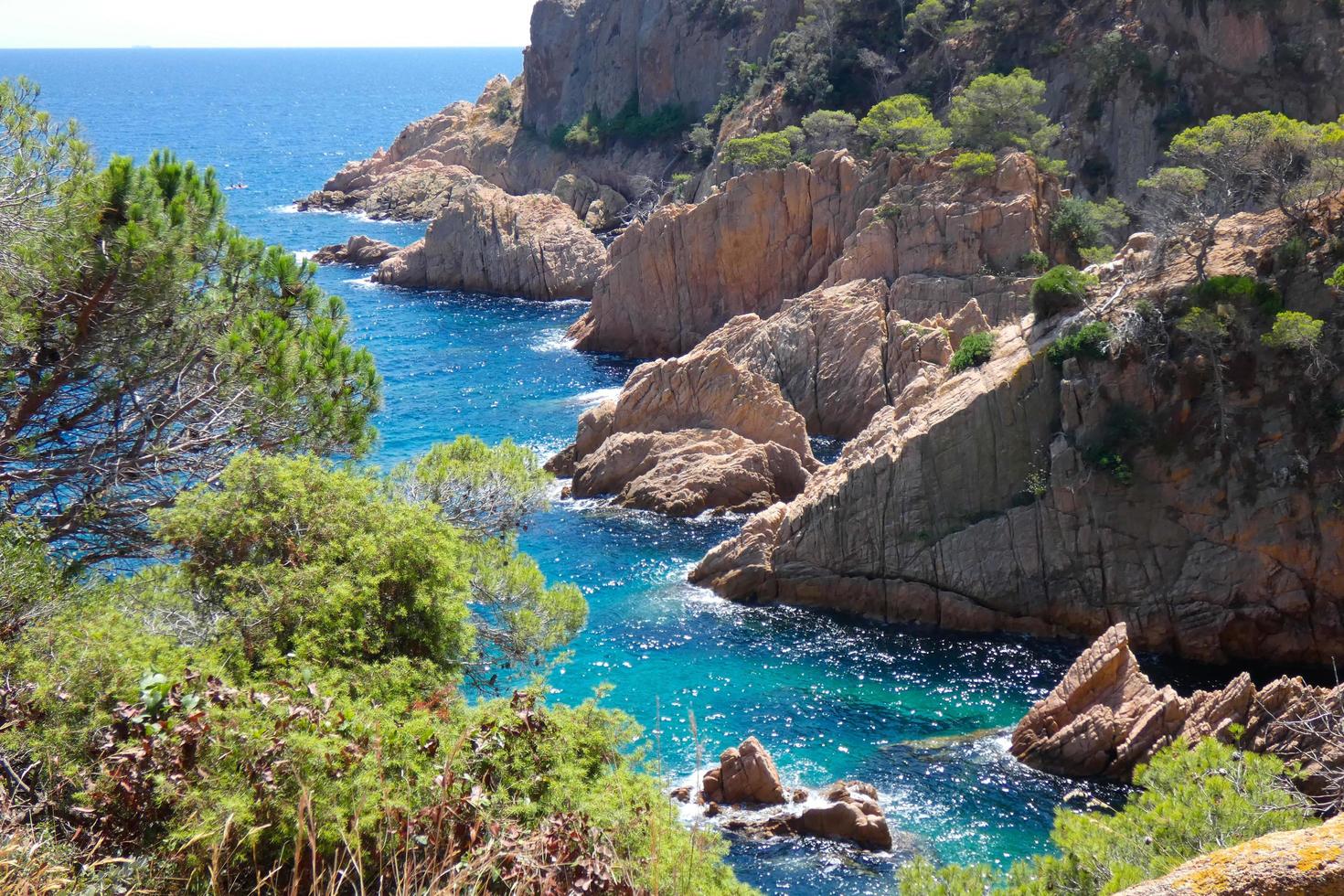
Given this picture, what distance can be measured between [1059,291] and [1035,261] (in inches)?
537

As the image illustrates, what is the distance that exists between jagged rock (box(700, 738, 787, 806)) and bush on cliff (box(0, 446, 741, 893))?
8.73 metres

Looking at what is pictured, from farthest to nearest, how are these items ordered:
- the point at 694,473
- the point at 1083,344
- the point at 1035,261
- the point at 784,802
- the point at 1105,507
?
the point at 1035,261 < the point at 694,473 < the point at 1083,344 < the point at 1105,507 < the point at 784,802

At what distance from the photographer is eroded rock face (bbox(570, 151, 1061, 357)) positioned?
48.2m

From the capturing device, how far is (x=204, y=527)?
15.1 meters

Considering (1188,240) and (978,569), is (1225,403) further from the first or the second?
(978,569)

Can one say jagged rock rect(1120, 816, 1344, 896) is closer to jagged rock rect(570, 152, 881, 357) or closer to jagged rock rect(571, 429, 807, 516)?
jagged rock rect(571, 429, 807, 516)

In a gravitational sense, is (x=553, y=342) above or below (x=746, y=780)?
above

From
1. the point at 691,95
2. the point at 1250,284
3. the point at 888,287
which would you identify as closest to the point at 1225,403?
the point at 1250,284

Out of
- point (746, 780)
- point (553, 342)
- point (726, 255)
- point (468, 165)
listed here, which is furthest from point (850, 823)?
point (468, 165)

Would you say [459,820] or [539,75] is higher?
[539,75]

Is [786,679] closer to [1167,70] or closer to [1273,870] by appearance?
[1273,870]

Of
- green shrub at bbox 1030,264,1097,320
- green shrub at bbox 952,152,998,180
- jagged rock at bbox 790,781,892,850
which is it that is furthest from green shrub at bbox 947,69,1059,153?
jagged rock at bbox 790,781,892,850

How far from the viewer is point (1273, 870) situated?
6.35 metres

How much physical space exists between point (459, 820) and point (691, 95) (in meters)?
91.9
